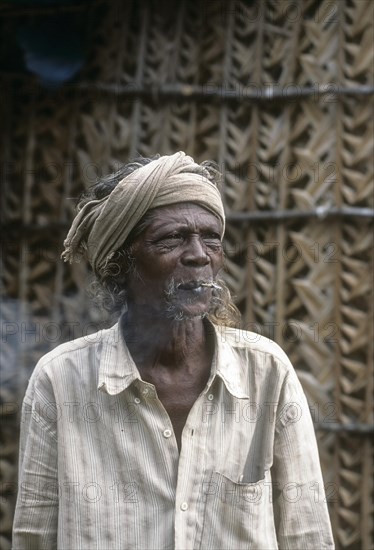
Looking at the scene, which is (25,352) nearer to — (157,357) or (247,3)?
(247,3)

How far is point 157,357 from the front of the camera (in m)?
2.75

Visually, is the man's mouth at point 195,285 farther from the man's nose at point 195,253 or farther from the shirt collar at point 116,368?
the shirt collar at point 116,368

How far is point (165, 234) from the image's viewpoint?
2672mm

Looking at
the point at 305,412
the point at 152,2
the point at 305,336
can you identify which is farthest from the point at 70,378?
the point at 152,2

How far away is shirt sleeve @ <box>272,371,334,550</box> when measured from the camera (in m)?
2.66

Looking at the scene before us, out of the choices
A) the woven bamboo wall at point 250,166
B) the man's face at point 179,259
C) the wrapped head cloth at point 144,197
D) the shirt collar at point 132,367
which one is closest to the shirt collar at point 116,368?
the shirt collar at point 132,367

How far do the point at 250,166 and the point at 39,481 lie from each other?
222 centimetres

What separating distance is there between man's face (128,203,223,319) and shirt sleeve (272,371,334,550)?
37cm

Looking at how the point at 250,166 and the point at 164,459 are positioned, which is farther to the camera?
the point at 250,166

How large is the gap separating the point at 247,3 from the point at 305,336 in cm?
155

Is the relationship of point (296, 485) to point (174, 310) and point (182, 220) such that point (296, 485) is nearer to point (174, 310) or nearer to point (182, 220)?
point (174, 310)

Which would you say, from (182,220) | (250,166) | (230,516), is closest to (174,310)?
(182,220)

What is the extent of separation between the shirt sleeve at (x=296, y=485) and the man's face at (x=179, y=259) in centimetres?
37

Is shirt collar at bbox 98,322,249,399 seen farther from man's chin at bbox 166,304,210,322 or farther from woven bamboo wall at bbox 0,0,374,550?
woven bamboo wall at bbox 0,0,374,550
